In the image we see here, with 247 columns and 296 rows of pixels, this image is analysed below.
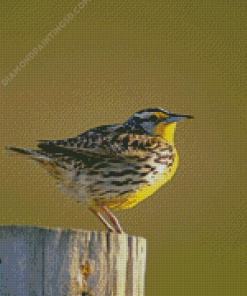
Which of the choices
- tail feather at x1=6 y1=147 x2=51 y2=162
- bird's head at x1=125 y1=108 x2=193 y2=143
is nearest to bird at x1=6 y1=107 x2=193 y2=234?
tail feather at x1=6 y1=147 x2=51 y2=162

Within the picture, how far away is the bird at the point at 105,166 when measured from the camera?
141 inches

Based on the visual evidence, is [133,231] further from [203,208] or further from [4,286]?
[4,286]

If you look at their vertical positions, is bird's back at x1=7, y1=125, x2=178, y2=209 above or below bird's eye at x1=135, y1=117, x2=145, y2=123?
below

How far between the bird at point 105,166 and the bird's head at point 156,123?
14cm

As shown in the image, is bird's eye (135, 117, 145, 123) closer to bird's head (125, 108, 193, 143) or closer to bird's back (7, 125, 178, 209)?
bird's head (125, 108, 193, 143)

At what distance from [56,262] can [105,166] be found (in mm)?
1090

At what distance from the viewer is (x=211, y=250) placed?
6074 millimetres

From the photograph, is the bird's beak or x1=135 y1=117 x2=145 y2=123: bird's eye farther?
x1=135 y1=117 x2=145 y2=123: bird's eye

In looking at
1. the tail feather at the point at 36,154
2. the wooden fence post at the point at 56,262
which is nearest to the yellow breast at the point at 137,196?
the tail feather at the point at 36,154

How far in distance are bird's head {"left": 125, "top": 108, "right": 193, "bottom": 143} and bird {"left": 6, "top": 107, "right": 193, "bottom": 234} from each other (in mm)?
139

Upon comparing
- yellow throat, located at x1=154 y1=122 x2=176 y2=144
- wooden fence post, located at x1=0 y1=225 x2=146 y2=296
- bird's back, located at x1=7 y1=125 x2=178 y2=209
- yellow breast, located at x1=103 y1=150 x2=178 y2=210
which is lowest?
wooden fence post, located at x1=0 y1=225 x2=146 y2=296

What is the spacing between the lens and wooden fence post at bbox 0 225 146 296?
8.37ft

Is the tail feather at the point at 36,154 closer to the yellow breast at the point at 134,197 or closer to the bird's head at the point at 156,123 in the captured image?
the yellow breast at the point at 134,197

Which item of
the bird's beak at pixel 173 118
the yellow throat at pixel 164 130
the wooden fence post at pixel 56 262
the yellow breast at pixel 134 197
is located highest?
the bird's beak at pixel 173 118
